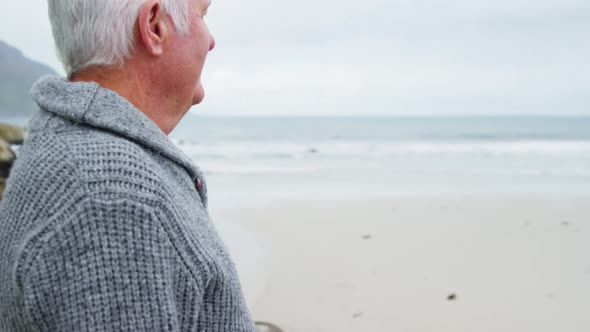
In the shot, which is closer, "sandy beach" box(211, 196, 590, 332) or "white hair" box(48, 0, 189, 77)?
"white hair" box(48, 0, 189, 77)

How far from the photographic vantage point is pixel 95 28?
0.96 metres

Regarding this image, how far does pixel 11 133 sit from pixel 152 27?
37.3 ft

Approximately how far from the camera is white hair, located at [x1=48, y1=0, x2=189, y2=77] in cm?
95

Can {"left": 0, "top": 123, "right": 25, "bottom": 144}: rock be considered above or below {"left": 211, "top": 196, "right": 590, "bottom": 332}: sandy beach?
below

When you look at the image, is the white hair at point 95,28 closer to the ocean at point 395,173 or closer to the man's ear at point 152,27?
the man's ear at point 152,27

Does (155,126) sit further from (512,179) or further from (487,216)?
(512,179)

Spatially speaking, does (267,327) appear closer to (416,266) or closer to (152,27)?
(416,266)

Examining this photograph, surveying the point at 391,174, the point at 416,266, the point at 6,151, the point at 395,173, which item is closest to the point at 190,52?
the point at 416,266

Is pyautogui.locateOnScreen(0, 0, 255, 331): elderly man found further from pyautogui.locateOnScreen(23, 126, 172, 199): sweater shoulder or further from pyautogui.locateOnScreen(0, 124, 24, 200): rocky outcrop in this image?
pyautogui.locateOnScreen(0, 124, 24, 200): rocky outcrop

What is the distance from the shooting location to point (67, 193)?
829 mm

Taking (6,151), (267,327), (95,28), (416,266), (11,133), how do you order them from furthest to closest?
1. (11,133)
2. (6,151)
3. (416,266)
4. (267,327)
5. (95,28)

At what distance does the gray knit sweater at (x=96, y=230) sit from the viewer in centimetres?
82

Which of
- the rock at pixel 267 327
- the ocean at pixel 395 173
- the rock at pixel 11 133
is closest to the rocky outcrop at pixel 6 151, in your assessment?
the rock at pixel 11 133

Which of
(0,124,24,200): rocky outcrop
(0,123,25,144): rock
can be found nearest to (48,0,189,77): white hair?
(0,124,24,200): rocky outcrop
